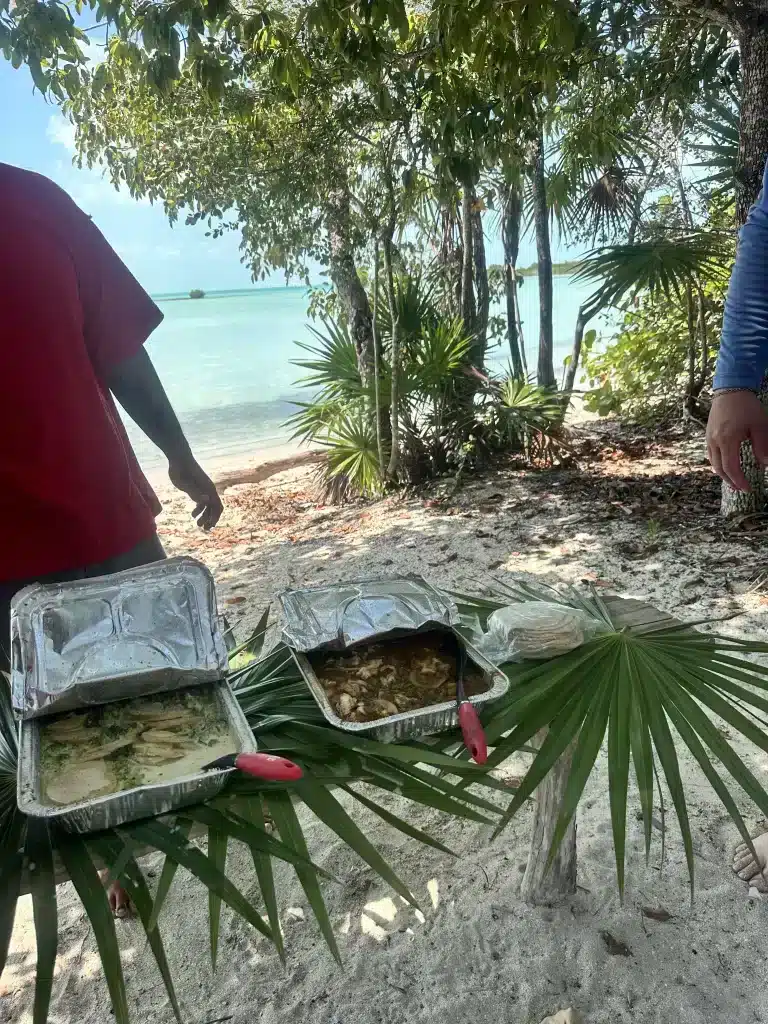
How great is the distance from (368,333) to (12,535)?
165 inches

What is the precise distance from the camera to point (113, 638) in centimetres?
107

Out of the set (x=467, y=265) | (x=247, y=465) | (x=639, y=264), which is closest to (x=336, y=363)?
(x=467, y=265)

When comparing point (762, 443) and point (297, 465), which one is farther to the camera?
point (297, 465)

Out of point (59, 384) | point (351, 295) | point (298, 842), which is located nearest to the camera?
point (298, 842)

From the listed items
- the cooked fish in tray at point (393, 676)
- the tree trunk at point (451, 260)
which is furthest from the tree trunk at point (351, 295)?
the cooked fish in tray at point (393, 676)

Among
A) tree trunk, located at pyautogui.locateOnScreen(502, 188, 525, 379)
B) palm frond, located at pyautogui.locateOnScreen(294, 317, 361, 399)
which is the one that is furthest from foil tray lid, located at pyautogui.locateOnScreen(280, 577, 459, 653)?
tree trunk, located at pyautogui.locateOnScreen(502, 188, 525, 379)

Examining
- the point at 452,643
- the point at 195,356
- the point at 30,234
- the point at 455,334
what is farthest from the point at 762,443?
the point at 195,356

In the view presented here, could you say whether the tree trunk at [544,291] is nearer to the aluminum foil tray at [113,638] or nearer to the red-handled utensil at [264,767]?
the aluminum foil tray at [113,638]

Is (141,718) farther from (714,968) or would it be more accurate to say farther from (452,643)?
(714,968)

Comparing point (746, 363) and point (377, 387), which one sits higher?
point (746, 363)

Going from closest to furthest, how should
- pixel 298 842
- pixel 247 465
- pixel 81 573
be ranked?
1. pixel 298 842
2. pixel 81 573
3. pixel 247 465

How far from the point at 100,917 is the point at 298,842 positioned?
0.76ft

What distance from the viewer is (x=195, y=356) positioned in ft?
70.3

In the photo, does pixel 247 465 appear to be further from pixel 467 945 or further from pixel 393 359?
pixel 467 945
